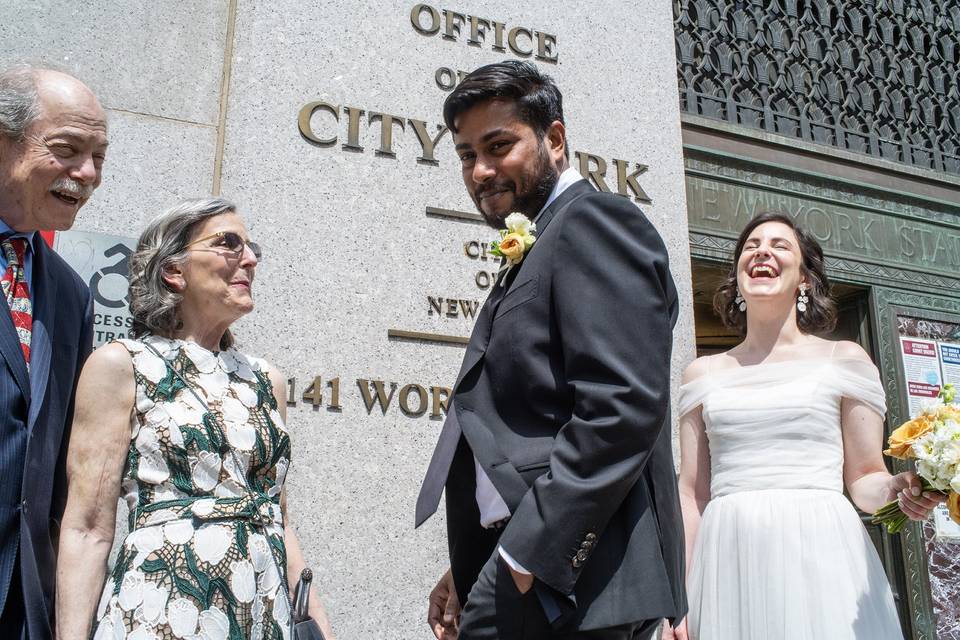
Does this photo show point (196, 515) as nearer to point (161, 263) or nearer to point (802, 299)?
point (161, 263)

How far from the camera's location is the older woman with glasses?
2184 millimetres

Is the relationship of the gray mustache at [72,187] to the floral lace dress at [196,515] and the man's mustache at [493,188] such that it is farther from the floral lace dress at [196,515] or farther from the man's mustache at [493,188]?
the man's mustache at [493,188]

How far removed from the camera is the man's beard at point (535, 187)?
2273 millimetres

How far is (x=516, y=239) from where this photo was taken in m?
2.17

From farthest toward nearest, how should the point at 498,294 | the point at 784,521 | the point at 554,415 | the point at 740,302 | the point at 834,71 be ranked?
the point at 834,71, the point at 740,302, the point at 784,521, the point at 498,294, the point at 554,415

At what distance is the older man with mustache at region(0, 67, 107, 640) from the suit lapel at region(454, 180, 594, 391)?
40.8 inches

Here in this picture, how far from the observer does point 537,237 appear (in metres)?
2.20

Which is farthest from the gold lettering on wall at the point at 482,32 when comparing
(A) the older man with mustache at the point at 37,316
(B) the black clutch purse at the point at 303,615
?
(B) the black clutch purse at the point at 303,615

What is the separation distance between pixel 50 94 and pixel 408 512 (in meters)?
2.19

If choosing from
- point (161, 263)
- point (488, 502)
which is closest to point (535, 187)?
point (488, 502)

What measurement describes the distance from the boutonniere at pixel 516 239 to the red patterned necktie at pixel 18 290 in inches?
47.1

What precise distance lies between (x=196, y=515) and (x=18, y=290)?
0.74 meters

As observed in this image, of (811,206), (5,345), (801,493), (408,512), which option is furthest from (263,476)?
(811,206)

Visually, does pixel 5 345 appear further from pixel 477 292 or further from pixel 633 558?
pixel 477 292
